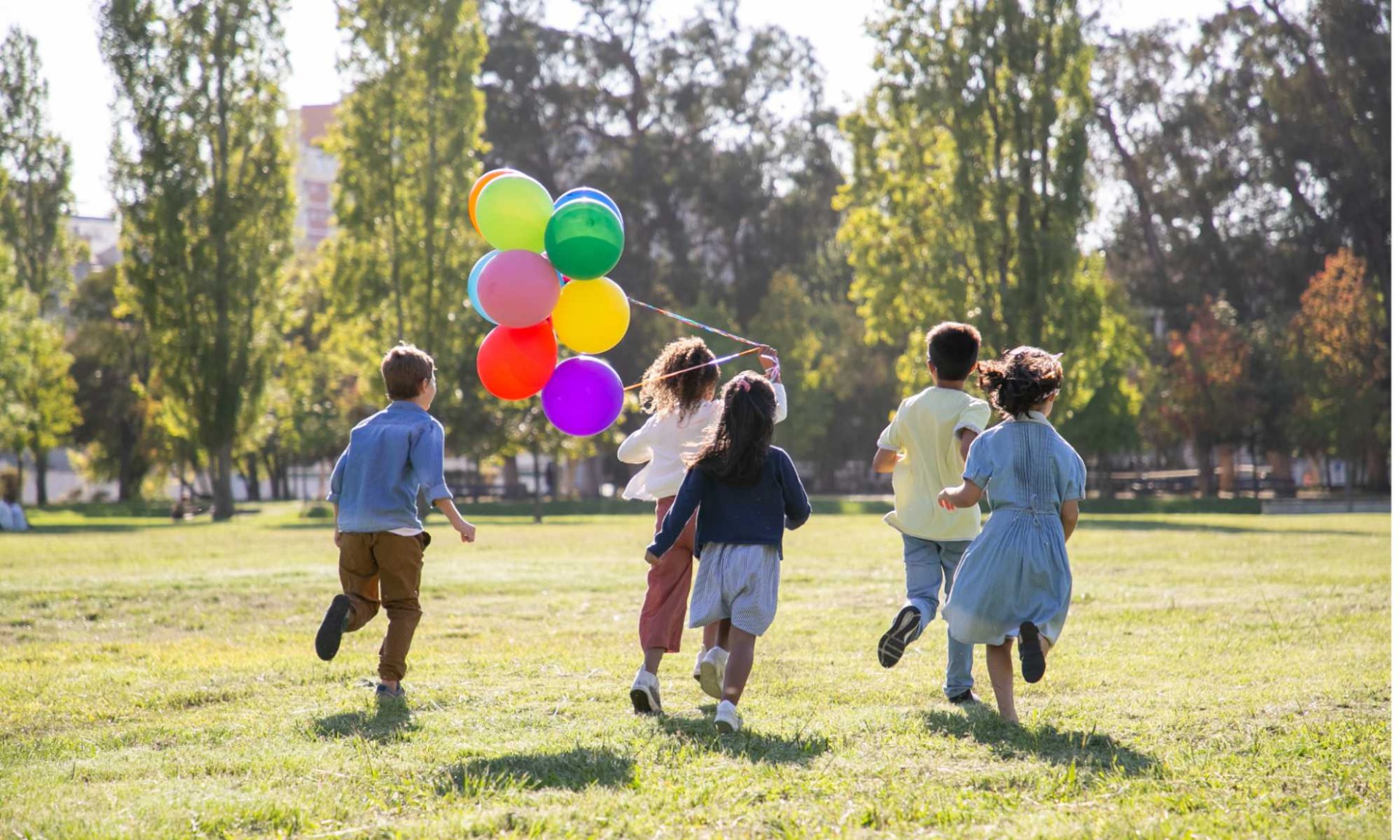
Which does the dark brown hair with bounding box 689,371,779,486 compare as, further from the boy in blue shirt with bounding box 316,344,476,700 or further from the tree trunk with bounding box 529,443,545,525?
the tree trunk with bounding box 529,443,545,525

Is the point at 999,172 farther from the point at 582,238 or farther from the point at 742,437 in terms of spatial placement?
the point at 742,437

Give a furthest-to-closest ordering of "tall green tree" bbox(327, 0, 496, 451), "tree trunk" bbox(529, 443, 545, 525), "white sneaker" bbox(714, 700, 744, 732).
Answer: "tall green tree" bbox(327, 0, 496, 451) → "tree trunk" bbox(529, 443, 545, 525) → "white sneaker" bbox(714, 700, 744, 732)

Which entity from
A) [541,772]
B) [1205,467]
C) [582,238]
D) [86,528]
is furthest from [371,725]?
[1205,467]

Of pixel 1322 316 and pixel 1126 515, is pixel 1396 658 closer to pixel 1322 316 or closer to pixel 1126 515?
pixel 1126 515

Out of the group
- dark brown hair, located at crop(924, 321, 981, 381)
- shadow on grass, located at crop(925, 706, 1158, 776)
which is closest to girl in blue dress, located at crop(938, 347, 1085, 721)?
shadow on grass, located at crop(925, 706, 1158, 776)

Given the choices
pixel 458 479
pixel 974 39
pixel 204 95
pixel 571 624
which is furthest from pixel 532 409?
pixel 571 624

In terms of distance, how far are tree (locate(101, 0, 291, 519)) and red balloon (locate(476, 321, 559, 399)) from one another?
27.2 meters

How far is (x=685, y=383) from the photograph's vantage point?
6469mm

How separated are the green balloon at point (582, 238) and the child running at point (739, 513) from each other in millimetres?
1763

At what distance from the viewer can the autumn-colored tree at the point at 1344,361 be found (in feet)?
117

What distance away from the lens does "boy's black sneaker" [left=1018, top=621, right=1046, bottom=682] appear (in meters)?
5.11

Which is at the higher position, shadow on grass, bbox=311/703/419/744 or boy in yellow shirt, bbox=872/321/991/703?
boy in yellow shirt, bbox=872/321/991/703

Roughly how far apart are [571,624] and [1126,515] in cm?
2428

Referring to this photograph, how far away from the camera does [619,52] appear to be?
137 ft
